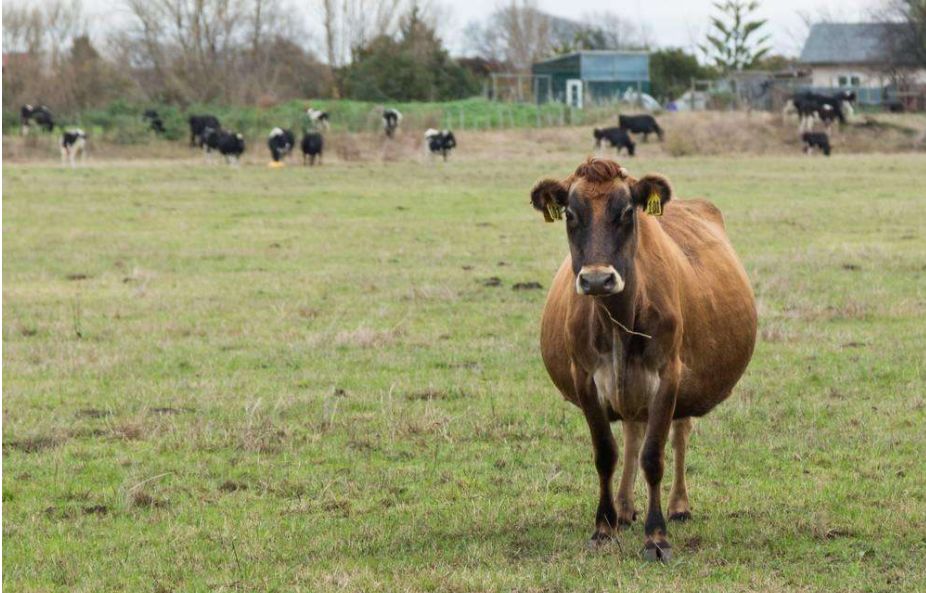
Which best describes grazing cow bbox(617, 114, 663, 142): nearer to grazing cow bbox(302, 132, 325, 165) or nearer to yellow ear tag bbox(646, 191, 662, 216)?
grazing cow bbox(302, 132, 325, 165)

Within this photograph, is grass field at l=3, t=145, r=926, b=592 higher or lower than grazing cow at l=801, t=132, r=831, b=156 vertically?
lower

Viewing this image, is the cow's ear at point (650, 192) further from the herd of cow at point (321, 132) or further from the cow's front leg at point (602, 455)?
the herd of cow at point (321, 132)

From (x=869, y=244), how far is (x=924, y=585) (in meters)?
15.4

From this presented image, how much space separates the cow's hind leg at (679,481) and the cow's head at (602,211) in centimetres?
153

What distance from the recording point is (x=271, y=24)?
89562mm

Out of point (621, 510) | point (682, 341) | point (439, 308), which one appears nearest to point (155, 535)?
point (621, 510)

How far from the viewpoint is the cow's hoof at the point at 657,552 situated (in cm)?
641

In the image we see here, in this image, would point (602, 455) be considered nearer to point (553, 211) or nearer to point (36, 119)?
point (553, 211)

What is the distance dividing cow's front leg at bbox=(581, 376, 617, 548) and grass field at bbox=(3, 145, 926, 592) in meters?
0.12

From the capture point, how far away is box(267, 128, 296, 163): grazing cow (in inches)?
1970

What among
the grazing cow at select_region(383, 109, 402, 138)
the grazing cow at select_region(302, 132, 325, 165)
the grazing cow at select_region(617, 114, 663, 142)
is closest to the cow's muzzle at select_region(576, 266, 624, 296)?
the grazing cow at select_region(302, 132, 325, 165)

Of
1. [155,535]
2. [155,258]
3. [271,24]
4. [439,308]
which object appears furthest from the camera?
[271,24]

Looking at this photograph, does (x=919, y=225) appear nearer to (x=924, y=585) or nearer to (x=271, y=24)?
(x=924, y=585)

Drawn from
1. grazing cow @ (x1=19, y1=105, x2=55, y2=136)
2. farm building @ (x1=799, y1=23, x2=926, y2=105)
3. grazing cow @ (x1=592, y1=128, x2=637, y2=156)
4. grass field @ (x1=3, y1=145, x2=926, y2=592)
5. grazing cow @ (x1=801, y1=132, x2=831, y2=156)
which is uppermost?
farm building @ (x1=799, y1=23, x2=926, y2=105)
